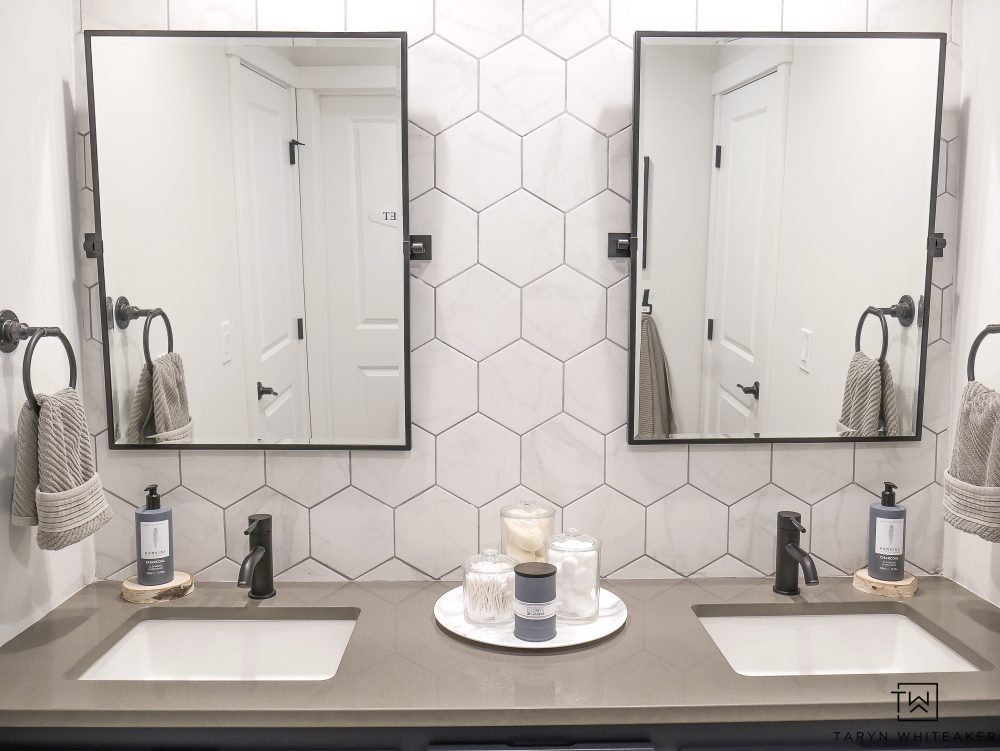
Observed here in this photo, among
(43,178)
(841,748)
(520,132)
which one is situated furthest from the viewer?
(520,132)

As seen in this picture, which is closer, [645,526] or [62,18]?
[62,18]

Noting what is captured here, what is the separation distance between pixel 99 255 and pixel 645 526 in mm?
1078

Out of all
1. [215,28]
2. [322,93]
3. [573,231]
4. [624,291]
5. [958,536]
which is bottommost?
[958,536]

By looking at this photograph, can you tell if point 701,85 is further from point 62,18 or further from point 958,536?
point 62,18

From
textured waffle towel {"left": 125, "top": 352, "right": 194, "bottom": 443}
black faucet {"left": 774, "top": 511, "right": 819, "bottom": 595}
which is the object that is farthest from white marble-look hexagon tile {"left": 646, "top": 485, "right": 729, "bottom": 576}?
textured waffle towel {"left": 125, "top": 352, "right": 194, "bottom": 443}

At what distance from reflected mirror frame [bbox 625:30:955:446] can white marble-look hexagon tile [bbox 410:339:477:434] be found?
29 cm

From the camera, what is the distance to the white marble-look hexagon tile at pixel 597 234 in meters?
1.58

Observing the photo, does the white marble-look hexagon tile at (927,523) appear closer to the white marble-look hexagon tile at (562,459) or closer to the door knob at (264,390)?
the white marble-look hexagon tile at (562,459)

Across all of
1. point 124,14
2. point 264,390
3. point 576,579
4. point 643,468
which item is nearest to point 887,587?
point 643,468

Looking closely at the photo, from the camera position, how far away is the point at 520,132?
5.13 ft

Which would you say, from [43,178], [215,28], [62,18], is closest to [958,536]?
[215,28]

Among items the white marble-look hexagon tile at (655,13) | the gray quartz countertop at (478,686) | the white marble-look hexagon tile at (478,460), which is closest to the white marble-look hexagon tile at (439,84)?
the white marble-look hexagon tile at (655,13)

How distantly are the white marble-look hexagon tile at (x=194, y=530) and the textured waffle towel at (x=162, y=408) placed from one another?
0.37 ft

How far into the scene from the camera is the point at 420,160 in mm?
1562
